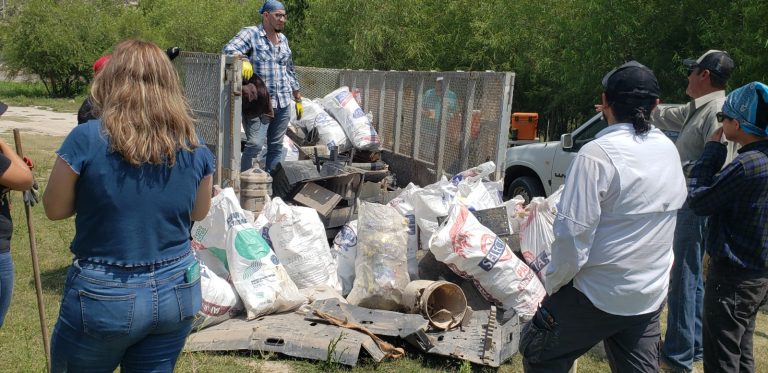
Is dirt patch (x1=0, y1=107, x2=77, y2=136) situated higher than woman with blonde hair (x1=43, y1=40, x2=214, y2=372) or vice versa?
woman with blonde hair (x1=43, y1=40, x2=214, y2=372)

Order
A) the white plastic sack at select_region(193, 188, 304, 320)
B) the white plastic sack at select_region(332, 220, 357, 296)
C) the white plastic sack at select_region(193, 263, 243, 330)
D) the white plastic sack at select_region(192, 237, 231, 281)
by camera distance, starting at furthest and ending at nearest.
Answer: the white plastic sack at select_region(332, 220, 357, 296)
the white plastic sack at select_region(192, 237, 231, 281)
the white plastic sack at select_region(193, 188, 304, 320)
the white plastic sack at select_region(193, 263, 243, 330)

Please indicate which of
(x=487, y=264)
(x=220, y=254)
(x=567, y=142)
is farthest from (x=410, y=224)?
(x=567, y=142)

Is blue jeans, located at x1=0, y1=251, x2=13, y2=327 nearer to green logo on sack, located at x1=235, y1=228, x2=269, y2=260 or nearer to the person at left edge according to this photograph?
the person at left edge

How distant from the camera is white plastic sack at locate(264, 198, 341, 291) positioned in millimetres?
5090

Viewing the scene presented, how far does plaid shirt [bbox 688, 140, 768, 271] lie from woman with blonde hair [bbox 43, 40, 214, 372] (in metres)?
2.45

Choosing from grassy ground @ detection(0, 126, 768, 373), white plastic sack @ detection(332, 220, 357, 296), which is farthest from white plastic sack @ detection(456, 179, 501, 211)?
grassy ground @ detection(0, 126, 768, 373)

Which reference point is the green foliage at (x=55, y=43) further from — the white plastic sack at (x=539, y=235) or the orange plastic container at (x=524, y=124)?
the white plastic sack at (x=539, y=235)

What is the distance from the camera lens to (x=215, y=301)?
177 inches

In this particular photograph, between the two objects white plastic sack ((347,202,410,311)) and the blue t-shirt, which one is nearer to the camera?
the blue t-shirt

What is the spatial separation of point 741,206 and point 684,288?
1200mm

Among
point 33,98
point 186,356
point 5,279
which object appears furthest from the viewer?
point 33,98

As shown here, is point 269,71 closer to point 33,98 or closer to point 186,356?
point 186,356

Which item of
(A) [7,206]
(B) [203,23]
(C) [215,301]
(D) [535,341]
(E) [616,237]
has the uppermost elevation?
(B) [203,23]

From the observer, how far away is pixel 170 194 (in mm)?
2242
